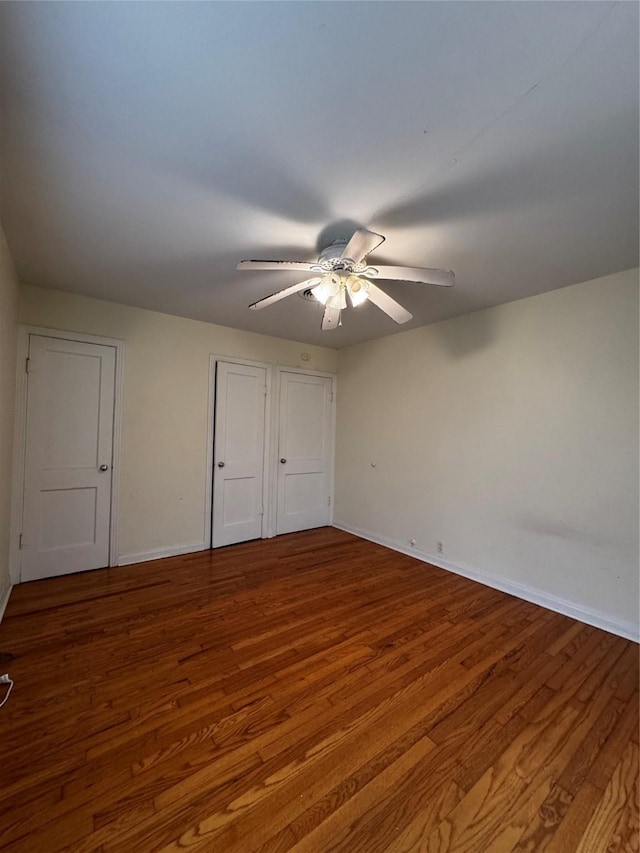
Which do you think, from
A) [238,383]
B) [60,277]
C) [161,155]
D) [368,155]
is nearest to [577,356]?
[368,155]

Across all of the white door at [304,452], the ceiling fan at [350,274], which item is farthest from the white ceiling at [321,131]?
the white door at [304,452]

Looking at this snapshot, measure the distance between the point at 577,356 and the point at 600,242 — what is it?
2.69 feet

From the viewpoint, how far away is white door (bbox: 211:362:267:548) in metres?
3.68

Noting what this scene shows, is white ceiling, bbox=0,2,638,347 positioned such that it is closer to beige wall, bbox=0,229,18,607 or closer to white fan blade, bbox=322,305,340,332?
beige wall, bbox=0,229,18,607

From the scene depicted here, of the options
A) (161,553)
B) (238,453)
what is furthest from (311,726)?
(238,453)

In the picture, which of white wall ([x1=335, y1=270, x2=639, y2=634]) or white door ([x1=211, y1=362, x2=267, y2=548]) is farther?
white door ([x1=211, y1=362, x2=267, y2=548])

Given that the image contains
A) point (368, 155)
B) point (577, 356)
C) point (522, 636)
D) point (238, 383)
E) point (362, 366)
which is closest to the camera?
point (368, 155)

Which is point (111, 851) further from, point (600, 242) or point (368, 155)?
point (600, 242)

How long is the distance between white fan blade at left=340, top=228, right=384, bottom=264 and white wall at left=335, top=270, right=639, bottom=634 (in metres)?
1.91

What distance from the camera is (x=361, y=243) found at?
1.53 meters

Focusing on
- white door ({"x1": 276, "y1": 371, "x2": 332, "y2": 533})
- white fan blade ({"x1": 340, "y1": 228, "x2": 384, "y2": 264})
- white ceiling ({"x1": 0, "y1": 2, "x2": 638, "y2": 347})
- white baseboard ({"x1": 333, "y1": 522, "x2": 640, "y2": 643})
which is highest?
white ceiling ({"x1": 0, "y1": 2, "x2": 638, "y2": 347})

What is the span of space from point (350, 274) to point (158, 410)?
7.88ft

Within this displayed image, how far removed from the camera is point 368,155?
4.48ft

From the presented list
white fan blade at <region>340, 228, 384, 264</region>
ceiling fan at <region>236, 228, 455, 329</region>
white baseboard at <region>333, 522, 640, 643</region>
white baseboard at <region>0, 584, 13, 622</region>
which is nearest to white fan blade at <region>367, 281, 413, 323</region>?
ceiling fan at <region>236, 228, 455, 329</region>
